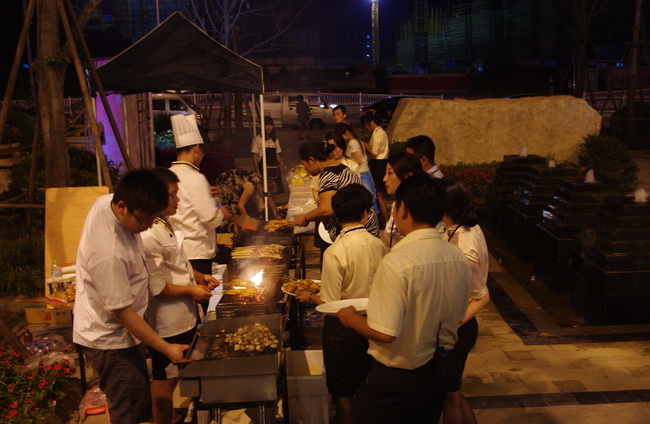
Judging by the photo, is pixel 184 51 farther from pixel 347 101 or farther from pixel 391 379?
pixel 347 101

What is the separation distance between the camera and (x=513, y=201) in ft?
30.5

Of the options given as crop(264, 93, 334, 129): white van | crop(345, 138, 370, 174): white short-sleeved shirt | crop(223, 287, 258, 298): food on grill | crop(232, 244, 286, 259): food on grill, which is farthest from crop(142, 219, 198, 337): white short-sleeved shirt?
crop(264, 93, 334, 129): white van

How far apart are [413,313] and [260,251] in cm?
334

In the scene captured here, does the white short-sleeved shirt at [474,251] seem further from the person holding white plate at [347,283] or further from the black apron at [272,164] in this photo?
the black apron at [272,164]

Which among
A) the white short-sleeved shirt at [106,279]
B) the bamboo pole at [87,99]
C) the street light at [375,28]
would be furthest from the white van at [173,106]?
the street light at [375,28]

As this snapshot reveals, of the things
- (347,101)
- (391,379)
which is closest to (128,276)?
(391,379)

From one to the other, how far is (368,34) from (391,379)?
129564mm

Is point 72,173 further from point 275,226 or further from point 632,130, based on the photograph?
point 632,130

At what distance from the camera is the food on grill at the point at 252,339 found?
3900 mm

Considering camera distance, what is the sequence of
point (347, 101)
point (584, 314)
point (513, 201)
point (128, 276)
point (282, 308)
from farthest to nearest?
point (347, 101)
point (513, 201)
point (584, 314)
point (282, 308)
point (128, 276)

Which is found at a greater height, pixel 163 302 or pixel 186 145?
pixel 186 145

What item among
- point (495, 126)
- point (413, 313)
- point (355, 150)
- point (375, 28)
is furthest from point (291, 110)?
point (413, 313)

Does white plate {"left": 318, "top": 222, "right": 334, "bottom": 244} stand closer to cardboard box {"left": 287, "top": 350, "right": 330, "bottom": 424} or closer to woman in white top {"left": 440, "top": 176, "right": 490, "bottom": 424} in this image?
cardboard box {"left": 287, "top": 350, "right": 330, "bottom": 424}

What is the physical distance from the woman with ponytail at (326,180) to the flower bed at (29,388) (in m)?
2.54
